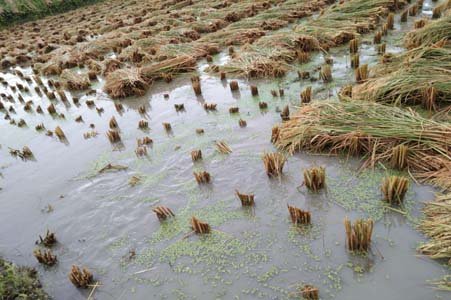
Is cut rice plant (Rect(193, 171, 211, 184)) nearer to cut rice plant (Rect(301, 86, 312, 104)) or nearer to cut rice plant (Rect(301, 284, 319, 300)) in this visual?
cut rice plant (Rect(301, 284, 319, 300))

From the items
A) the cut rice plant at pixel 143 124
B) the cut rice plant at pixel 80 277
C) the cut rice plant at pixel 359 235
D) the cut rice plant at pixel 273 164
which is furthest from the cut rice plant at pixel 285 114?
the cut rice plant at pixel 80 277

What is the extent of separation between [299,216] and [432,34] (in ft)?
14.2

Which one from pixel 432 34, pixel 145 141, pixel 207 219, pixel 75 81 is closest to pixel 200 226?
pixel 207 219

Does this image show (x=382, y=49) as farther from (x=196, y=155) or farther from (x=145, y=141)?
(x=145, y=141)

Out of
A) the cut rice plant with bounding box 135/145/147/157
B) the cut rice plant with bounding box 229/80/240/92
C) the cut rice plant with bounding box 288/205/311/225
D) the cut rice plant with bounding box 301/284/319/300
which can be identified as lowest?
the cut rice plant with bounding box 301/284/319/300

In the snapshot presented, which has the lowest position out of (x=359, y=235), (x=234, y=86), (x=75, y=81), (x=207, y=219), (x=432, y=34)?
(x=207, y=219)

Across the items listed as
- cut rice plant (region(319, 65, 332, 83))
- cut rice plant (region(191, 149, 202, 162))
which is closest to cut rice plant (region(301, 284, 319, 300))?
cut rice plant (region(191, 149, 202, 162))

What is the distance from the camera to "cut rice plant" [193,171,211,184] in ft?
12.2

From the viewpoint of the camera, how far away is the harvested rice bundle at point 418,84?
4125 mm

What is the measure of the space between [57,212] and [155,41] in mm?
6519

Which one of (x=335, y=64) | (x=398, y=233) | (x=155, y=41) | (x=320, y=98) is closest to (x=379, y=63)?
(x=335, y=64)

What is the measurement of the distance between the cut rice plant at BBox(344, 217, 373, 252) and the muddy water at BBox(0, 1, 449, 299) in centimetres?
A: 8

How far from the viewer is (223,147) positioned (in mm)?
4227

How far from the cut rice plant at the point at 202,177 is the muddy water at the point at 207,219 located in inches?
2.9
